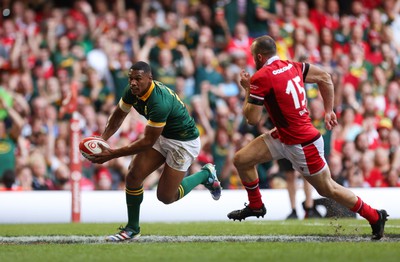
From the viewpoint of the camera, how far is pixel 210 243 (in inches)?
344

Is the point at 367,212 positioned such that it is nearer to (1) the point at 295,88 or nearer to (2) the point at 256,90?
(1) the point at 295,88

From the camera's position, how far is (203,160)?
599 inches

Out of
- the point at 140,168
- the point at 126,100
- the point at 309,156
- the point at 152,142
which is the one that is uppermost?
the point at 126,100

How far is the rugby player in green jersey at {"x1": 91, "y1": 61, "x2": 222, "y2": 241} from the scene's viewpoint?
8836 mm

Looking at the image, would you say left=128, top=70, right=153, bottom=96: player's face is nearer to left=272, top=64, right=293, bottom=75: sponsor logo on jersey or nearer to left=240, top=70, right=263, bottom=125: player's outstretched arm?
left=240, top=70, right=263, bottom=125: player's outstretched arm

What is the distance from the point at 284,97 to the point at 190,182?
1.88 m

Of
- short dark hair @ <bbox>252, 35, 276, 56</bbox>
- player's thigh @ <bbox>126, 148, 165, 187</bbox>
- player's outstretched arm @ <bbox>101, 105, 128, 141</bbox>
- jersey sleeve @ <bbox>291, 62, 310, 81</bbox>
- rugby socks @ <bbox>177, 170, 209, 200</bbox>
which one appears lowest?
rugby socks @ <bbox>177, 170, 209, 200</bbox>

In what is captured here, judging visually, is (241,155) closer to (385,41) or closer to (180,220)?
(180,220)

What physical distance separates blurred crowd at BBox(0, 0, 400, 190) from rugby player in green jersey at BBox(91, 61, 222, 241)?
3674mm

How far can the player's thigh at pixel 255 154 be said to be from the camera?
9.46 m

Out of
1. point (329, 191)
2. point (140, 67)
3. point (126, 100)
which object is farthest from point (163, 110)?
point (329, 191)

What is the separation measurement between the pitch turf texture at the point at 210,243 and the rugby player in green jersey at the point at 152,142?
456 mm

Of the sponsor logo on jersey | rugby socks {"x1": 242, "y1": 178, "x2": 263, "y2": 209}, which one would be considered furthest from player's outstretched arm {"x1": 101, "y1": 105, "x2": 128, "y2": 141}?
the sponsor logo on jersey

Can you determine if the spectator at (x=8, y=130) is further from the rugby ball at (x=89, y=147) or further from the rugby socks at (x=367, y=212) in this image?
the rugby socks at (x=367, y=212)
